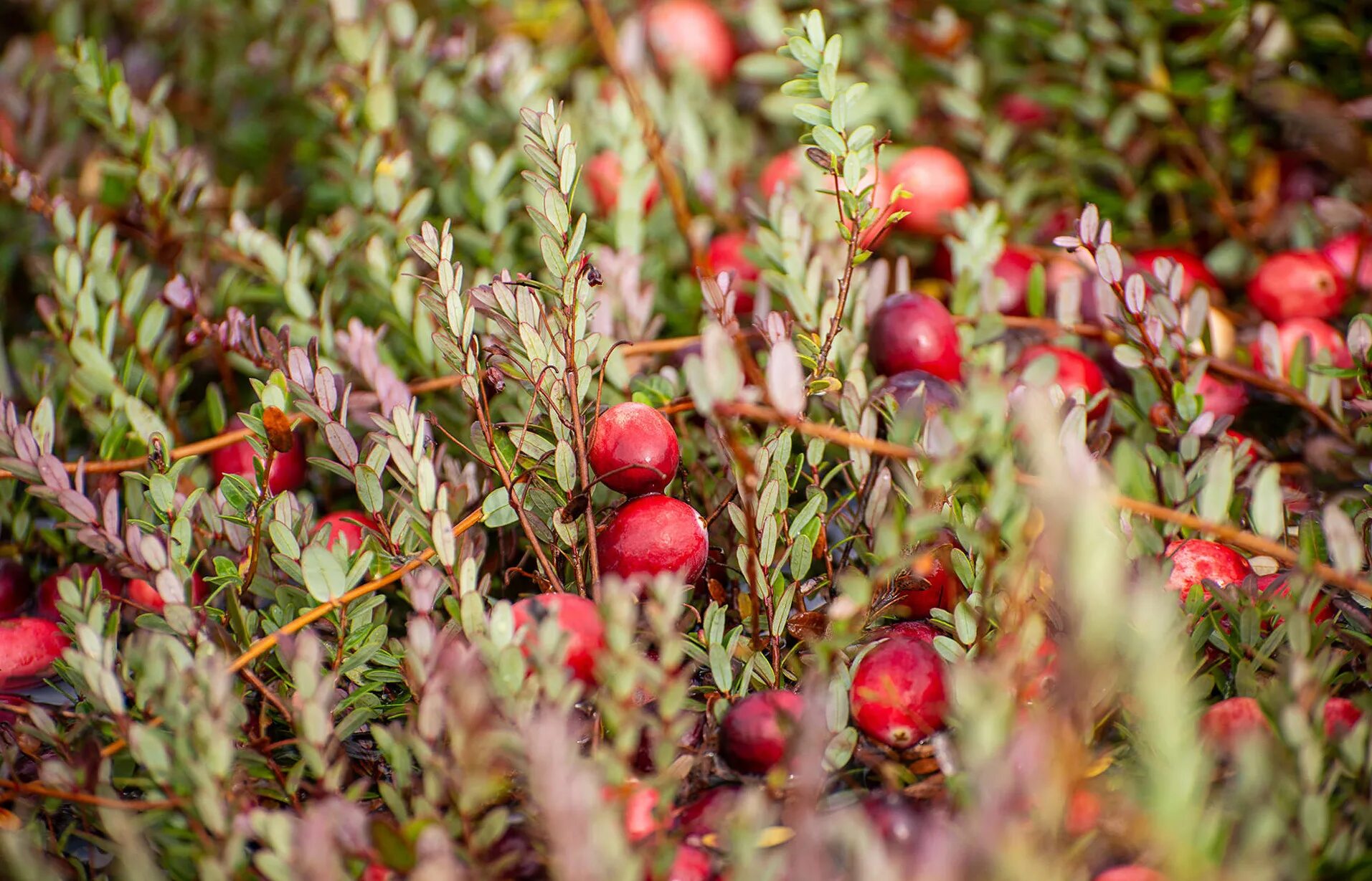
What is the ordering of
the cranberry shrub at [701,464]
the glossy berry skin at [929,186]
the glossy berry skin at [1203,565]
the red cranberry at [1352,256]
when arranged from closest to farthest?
the cranberry shrub at [701,464] < the glossy berry skin at [1203,565] < the red cranberry at [1352,256] < the glossy berry skin at [929,186]

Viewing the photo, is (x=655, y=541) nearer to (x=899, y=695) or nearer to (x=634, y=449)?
(x=634, y=449)

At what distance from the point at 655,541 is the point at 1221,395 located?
0.58 m

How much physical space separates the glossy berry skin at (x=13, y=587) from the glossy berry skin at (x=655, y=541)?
0.57m

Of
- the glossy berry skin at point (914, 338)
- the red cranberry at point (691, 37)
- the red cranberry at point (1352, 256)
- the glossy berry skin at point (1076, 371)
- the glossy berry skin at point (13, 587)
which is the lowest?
the glossy berry skin at point (13, 587)

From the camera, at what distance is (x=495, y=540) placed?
0.86 meters

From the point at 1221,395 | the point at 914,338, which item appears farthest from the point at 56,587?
the point at 1221,395

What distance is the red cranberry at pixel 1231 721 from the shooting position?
0.63 m

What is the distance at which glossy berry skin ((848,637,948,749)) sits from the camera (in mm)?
661

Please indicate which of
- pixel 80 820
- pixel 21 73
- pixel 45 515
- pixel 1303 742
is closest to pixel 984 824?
pixel 1303 742

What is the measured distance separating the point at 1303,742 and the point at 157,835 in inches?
26.8

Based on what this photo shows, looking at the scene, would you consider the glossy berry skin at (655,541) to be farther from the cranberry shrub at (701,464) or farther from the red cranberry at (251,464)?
the red cranberry at (251,464)

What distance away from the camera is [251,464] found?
3.10ft

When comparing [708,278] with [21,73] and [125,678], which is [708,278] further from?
[21,73]

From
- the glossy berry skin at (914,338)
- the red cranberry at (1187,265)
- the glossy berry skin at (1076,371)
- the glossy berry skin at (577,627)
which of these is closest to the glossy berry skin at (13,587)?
the glossy berry skin at (577,627)
